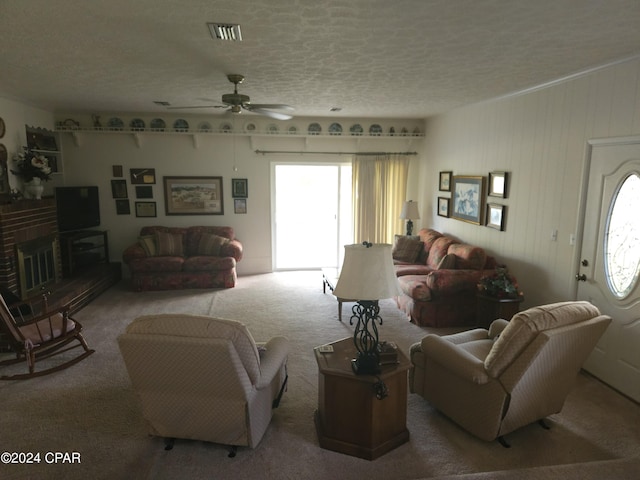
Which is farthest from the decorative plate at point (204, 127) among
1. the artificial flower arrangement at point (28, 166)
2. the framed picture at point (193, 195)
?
the artificial flower arrangement at point (28, 166)

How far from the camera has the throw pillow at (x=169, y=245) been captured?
21.3ft

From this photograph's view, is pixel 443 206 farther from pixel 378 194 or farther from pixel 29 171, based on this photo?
pixel 29 171

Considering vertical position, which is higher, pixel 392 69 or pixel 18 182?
pixel 392 69

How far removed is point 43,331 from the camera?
3.70 m

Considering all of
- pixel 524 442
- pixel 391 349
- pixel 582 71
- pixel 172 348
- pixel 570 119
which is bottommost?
pixel 524 442

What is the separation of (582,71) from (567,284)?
199 centimetres

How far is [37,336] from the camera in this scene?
3617 mm

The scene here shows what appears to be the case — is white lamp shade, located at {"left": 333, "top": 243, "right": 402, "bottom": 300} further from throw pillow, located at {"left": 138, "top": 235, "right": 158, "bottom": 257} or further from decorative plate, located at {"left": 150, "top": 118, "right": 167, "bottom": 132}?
decorative plate, located at {"left": 150, "top": 118, "right": 167, "bottom": 132}

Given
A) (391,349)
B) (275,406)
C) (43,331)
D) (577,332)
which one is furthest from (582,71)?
(43,331)

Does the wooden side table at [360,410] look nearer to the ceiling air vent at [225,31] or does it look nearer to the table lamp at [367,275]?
the table lamp at [367,275]

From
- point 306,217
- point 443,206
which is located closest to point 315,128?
point 306,217

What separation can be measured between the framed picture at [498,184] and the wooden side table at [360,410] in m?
3.15

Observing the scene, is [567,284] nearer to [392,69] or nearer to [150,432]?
[392,69]

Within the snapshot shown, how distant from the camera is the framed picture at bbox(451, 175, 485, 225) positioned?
547 cm
